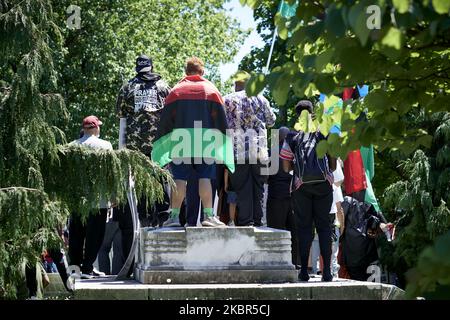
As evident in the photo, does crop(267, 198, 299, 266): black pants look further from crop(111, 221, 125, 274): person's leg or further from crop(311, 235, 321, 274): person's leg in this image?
crop(311, 235, 321, 274): person's leg

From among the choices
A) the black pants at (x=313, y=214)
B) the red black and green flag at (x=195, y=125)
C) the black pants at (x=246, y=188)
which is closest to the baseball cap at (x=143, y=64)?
the red black and green flag at (x=195, y=125)

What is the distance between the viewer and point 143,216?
39.9 feet

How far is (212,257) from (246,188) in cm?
125

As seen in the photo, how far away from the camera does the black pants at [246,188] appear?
11328 mm

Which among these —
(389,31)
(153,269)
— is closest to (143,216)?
(153,269)

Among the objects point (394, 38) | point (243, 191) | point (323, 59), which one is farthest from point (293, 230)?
point (394, 38)

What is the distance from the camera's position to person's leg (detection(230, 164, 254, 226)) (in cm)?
1132

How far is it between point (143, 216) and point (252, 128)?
5.72 ft

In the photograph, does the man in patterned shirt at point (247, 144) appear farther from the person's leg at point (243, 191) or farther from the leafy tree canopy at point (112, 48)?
the leafy tree canopy at point (112, 48)

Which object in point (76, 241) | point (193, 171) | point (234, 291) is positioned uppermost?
point (193, 171)

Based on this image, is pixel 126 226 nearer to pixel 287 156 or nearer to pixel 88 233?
pixel 88 233

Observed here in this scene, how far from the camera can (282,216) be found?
12.4 meters

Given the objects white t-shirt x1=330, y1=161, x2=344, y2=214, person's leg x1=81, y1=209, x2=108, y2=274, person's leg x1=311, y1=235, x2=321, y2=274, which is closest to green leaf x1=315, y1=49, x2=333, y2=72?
person's leg x1=81, y1=209, x2=108, y2=274

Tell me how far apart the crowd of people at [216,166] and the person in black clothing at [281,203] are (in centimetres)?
1
